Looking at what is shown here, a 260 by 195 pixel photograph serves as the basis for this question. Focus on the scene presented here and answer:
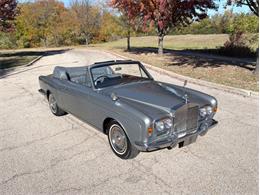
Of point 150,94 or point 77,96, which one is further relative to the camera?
point 77,96

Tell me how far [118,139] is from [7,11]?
62.8 ft

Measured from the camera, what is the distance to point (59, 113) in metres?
6.43

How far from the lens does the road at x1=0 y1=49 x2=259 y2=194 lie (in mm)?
3619

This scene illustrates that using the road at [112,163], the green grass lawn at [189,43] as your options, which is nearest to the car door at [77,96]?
the road at [112,163]

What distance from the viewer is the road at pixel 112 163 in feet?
11.9

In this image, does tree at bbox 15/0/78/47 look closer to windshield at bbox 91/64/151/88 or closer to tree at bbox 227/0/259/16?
tree at bbox 227/0/259/16

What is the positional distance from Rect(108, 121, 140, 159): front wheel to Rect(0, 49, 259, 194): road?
115mm

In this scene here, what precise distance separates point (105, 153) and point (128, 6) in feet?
46.2

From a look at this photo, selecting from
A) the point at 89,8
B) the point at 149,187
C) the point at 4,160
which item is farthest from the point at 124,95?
the point at 89,8

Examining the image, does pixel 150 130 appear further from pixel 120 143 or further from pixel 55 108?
pixel 55 108

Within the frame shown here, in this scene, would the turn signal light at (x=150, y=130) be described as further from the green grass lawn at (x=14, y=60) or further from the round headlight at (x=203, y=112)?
the green grass lawn at (x=14, y=60)

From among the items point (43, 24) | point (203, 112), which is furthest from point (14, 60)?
point (43, 24)

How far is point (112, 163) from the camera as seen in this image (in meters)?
4.25

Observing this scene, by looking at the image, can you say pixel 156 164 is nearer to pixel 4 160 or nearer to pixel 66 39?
pixel 4 160
